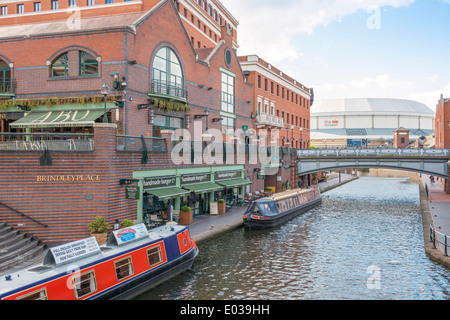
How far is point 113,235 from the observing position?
1379 cm

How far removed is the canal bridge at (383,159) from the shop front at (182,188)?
15856 mm

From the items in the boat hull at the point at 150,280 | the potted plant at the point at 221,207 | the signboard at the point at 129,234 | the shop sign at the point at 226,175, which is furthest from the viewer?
the shop sign at the point at 226,175

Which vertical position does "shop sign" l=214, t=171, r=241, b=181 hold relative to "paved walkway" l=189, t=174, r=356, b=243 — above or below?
above

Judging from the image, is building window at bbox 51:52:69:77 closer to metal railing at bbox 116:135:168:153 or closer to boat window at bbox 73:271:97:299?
metal railing at bbox 116:135:168:153

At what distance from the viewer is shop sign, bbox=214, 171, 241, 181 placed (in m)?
30.0

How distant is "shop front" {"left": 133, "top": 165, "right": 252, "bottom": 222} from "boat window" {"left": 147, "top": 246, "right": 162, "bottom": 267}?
671cm

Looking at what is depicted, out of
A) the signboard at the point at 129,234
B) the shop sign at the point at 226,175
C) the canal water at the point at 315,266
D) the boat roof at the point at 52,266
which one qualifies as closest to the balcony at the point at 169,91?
the shop sign at the point at 226,175

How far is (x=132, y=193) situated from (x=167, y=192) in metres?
4.03

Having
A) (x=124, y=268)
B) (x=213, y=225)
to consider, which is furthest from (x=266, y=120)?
(x=124, y=268)

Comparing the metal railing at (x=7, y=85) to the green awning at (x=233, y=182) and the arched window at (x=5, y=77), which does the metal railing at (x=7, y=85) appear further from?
the green awning at (x=233, y=182)

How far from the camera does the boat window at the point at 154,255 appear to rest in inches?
561

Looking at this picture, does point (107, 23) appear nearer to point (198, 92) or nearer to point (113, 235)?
point (198, 92)

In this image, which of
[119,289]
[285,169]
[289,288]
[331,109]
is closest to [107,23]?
[119,289]

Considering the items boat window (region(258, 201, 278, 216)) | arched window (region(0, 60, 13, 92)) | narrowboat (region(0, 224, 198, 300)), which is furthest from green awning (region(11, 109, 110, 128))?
boat window (region(258, 201, 278, 216))
